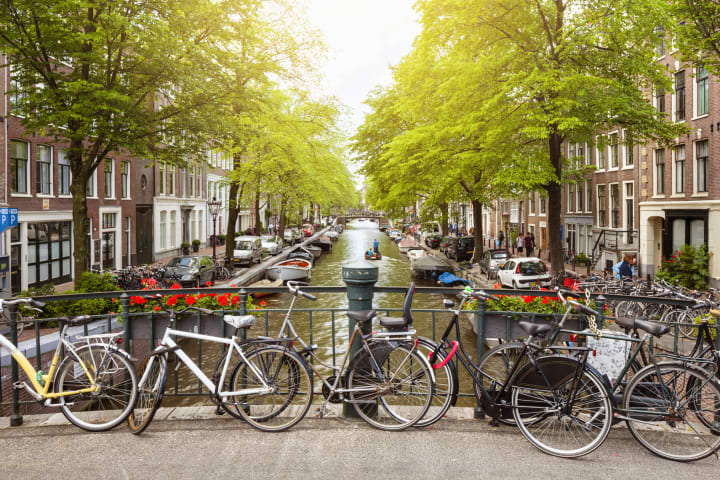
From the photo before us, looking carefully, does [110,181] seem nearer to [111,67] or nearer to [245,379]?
[111,67]

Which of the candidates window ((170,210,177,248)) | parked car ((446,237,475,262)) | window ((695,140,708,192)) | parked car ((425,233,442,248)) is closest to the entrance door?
window ((170,210,177,248))

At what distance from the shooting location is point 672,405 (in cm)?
431

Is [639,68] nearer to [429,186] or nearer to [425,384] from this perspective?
[429,186]

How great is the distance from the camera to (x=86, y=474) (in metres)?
4.01

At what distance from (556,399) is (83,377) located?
14.4ft

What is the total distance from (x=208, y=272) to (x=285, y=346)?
18.4 metres

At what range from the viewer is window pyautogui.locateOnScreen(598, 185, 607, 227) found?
99.3ft

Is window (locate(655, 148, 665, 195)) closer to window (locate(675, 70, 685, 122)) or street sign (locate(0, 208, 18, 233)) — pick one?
window (locate(675, 70, 685, 122))

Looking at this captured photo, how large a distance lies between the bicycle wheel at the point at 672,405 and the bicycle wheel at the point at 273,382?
2885mm

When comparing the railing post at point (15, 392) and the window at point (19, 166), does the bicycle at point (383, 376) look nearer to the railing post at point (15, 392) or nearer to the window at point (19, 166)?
the railing post at point (15, 392)

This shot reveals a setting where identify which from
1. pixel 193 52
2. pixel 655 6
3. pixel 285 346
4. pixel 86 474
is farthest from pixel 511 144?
pixel 86 474

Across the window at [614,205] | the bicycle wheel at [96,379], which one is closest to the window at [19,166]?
the bicycle wheel at [96,379]

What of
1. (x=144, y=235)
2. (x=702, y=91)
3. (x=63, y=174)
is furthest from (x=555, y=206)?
(x=144, y=235)

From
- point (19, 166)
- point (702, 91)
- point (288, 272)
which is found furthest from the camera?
point (288, 272)
